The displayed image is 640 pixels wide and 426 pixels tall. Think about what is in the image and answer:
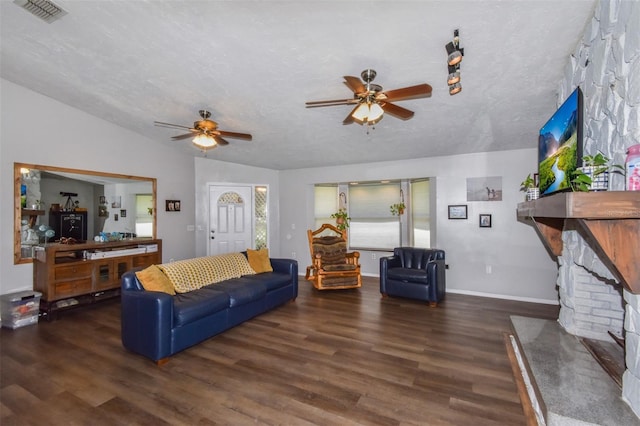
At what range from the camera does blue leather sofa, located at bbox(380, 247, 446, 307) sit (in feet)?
13.7

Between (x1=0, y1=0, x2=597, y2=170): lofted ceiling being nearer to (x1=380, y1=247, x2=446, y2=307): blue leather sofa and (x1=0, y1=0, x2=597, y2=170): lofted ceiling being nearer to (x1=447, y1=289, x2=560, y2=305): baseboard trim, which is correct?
(x1=380, y1=247, x2=446, y2=307): blue leather sofa

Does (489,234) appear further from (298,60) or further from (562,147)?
(298,60)

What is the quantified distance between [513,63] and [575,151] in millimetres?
1011

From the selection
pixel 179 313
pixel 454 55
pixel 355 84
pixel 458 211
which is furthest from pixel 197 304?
pixel 458 211

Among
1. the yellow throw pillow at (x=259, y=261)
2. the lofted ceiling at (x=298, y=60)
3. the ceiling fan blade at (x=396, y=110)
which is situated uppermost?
the lofted ceiling at (x=298, y=60)

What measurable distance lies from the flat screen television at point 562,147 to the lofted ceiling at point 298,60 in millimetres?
545

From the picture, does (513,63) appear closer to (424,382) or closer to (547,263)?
(424,382)

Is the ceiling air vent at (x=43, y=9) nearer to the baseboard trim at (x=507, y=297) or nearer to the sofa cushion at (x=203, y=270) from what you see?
the sofa cushion at (x=203, y=270)

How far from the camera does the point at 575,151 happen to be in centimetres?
211

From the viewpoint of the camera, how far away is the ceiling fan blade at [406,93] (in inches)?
90.1

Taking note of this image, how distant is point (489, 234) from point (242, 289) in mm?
4095

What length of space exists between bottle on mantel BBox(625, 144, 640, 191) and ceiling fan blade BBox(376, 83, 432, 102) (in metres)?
1.29

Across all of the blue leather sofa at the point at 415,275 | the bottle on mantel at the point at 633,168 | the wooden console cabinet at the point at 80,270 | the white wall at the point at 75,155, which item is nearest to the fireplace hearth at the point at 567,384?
the bottle on mantel at the point at 633,168

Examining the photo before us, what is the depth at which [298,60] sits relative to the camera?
2697mm
